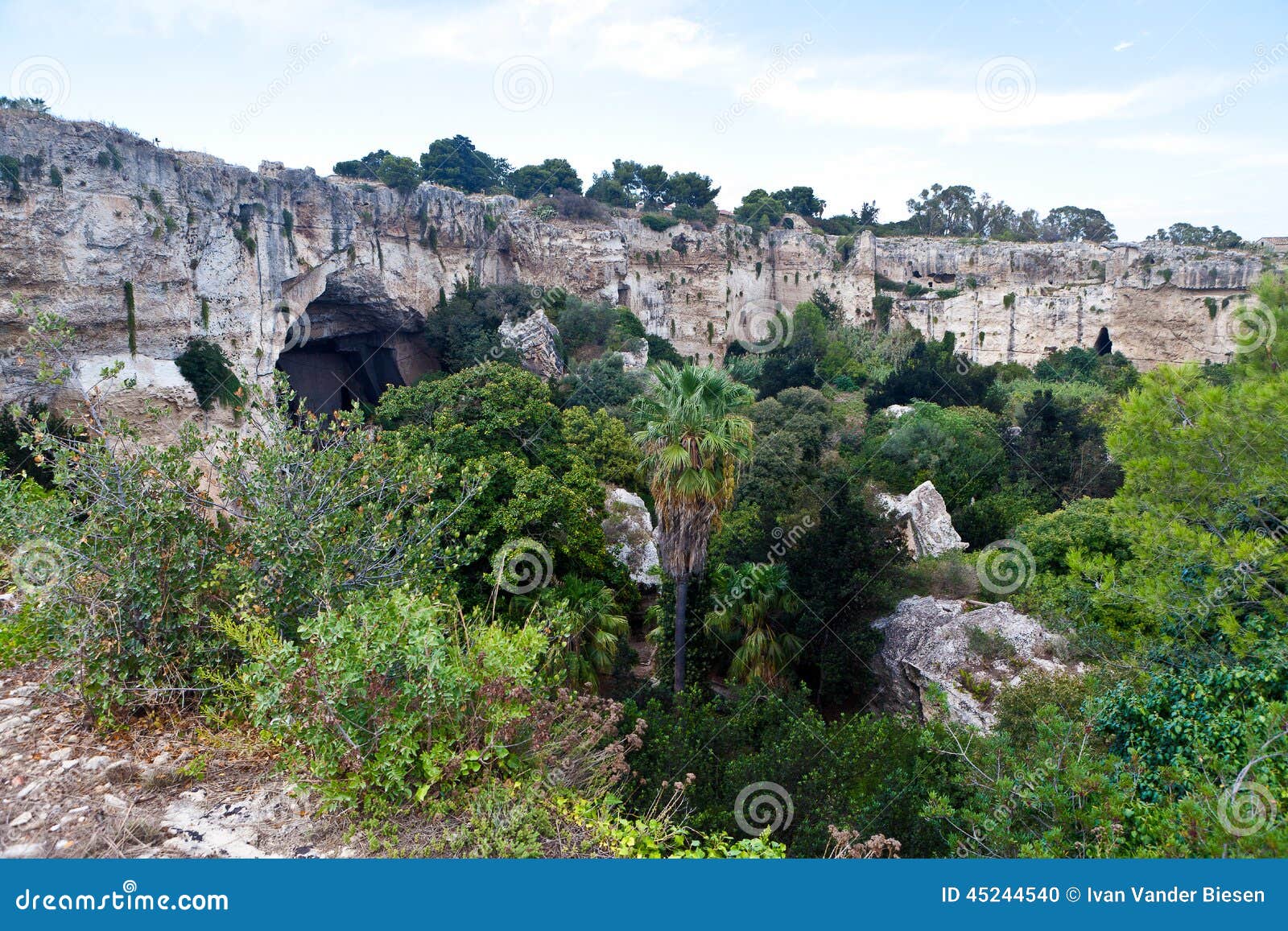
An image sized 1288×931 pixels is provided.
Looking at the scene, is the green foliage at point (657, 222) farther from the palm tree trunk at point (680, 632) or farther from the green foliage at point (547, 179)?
the palm tree trunk at point (680, 632)

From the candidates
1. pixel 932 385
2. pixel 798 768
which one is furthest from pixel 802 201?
pixel 798 768

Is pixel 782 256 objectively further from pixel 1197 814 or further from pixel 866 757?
pixel 1197 814

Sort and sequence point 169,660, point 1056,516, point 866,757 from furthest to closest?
1. point 1056,516
2. point 866,757
3. point 169,660

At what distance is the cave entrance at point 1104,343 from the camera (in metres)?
37.6

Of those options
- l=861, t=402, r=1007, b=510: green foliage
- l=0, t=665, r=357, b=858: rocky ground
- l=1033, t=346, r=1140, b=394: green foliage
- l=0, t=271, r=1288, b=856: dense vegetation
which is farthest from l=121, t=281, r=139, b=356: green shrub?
l=1033, t=346, r=1140, b=394: green foliage

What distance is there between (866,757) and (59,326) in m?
8.33

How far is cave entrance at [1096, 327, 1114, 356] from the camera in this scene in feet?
123

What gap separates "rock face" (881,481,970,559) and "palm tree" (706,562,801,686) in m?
4.27

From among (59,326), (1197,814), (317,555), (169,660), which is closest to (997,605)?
(1197,814)

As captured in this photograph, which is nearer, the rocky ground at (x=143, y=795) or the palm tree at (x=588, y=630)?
the rocky ground at (x=143, y=795)

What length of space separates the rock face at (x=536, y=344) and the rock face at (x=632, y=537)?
957cm

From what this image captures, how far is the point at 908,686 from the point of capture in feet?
38.0

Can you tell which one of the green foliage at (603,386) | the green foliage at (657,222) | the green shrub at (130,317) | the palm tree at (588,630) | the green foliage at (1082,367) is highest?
the green foliage at (657,222)

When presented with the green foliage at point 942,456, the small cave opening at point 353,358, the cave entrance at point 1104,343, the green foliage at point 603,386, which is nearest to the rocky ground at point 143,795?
the green foliage at point 942,456
